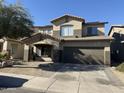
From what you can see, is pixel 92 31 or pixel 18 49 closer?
pixel 92 31

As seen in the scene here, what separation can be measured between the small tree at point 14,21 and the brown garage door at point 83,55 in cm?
828

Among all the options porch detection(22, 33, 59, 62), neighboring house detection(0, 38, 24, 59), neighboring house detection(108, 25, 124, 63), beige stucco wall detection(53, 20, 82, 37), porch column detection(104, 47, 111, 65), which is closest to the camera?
porch column detection(104, 47, 111, 65)

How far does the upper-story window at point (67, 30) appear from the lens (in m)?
28.0

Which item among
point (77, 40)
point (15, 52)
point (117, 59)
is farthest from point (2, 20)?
point (117, 59)

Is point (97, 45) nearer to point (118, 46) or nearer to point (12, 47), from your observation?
point (118, 46)

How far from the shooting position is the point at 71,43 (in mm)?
25000

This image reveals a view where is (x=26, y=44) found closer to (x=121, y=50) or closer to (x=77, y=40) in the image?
(x=77, y=40)

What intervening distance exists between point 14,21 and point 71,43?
982 cm

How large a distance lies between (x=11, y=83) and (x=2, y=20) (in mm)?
7445

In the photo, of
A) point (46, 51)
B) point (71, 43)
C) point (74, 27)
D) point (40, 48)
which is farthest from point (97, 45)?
point (40, 48)

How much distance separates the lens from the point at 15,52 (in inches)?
1216

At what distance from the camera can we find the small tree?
55.5 feet

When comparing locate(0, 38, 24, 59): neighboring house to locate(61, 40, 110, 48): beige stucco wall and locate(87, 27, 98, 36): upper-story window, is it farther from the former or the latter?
locate(87, 27, 98, 36): upper-story window

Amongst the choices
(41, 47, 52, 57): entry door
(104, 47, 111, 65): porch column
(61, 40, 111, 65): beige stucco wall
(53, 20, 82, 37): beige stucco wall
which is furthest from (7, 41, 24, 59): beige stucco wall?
(104, 47, 111, 65): porch column
